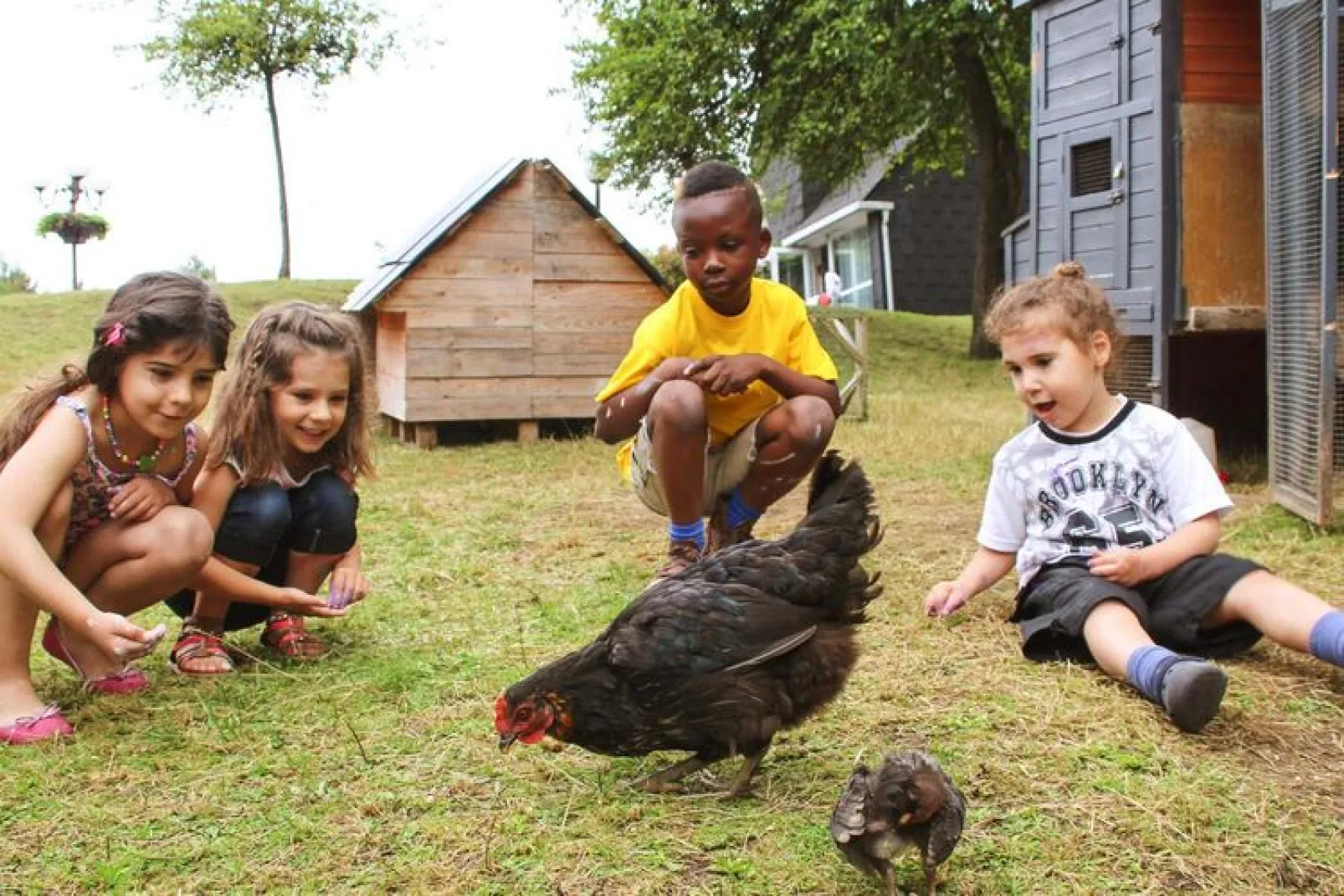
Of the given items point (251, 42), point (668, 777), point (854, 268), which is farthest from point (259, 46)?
point (668, 777)

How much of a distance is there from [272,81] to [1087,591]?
22.6m

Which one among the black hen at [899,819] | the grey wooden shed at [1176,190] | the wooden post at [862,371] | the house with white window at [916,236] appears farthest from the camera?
the house with white window at [916,236]

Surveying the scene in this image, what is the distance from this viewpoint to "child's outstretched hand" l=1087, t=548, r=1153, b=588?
10.4ft

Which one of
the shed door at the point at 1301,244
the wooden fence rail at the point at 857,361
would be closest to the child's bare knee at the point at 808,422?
the shed door at the point at 1301,244

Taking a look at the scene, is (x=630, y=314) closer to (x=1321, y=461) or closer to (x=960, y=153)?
(x=1321, y=461)

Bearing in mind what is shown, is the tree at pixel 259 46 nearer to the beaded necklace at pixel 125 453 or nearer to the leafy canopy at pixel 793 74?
the leafy canopy at pixel 793 74

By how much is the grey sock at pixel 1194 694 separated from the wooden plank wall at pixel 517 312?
6.76 meters

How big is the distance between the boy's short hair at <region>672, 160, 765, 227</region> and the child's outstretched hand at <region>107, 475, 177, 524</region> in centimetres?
184

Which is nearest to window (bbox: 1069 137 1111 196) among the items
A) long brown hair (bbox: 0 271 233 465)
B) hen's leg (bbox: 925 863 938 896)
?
long brown hair (bbox: 0 271 233 465)

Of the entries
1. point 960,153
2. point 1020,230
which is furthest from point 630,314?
point 960,153

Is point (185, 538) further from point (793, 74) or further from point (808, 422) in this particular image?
point (793, 74)

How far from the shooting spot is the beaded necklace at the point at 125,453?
3025mm

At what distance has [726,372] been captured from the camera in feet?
12.4

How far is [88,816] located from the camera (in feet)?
7.64
